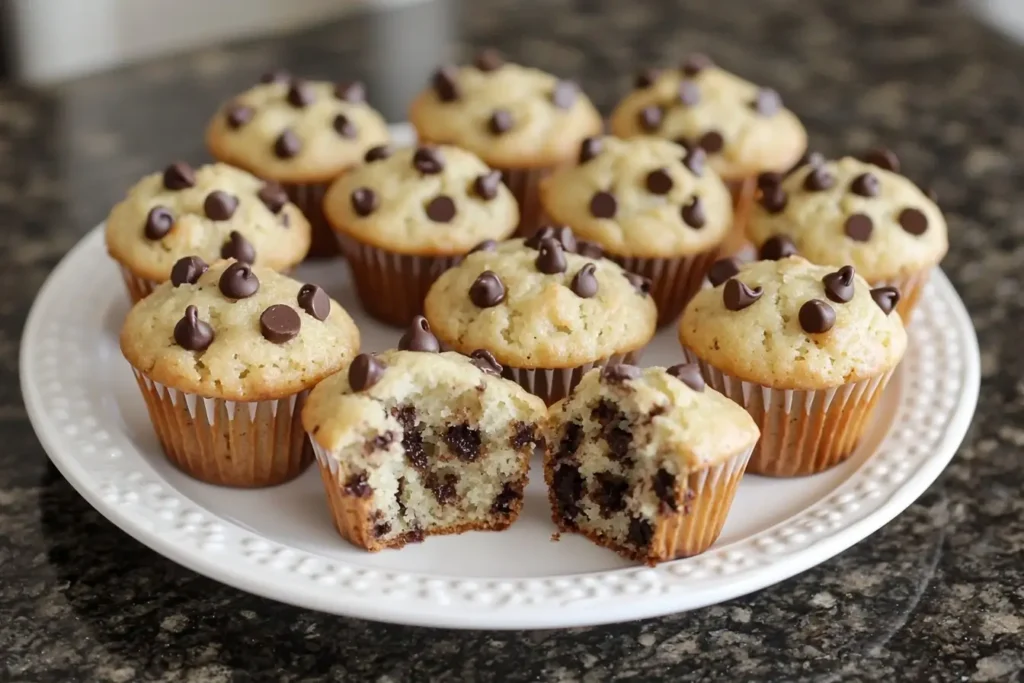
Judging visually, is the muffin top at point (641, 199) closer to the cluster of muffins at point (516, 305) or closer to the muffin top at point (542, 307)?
the cluster of muffins at point (516, 305)

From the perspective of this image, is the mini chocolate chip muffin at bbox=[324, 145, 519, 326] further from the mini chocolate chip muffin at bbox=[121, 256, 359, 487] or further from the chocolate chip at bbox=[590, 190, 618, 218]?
the mini chocolate chip muffin at bbox=[121, 256, 359, 487]

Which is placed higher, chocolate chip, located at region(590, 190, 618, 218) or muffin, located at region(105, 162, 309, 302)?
chocolate chip, located at region(590, 190, 618, 218)

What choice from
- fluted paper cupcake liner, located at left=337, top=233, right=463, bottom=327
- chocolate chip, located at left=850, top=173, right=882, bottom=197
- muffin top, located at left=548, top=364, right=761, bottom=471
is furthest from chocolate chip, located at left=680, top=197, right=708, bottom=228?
muffin top, located at left=548, top=364, right=761, bottom=471

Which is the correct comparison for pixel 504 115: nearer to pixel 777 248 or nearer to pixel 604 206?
pixel 604 206

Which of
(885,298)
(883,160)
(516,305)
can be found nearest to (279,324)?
(516,305)

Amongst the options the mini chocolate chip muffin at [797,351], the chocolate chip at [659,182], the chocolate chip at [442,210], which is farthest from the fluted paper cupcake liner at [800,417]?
the chocolate chip at [442,210]

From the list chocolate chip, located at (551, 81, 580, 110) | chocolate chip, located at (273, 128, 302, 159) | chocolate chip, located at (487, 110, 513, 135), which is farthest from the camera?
chocolate chip, located at (551, 81, 580, 110)

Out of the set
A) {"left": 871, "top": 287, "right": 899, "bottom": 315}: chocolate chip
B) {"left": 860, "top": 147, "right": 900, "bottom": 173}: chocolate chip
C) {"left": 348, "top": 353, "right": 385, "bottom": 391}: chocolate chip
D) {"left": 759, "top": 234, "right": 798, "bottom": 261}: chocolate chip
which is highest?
{"left": 860, "top": 147, "right": 900, "bottom": 173}: chocolate chip
